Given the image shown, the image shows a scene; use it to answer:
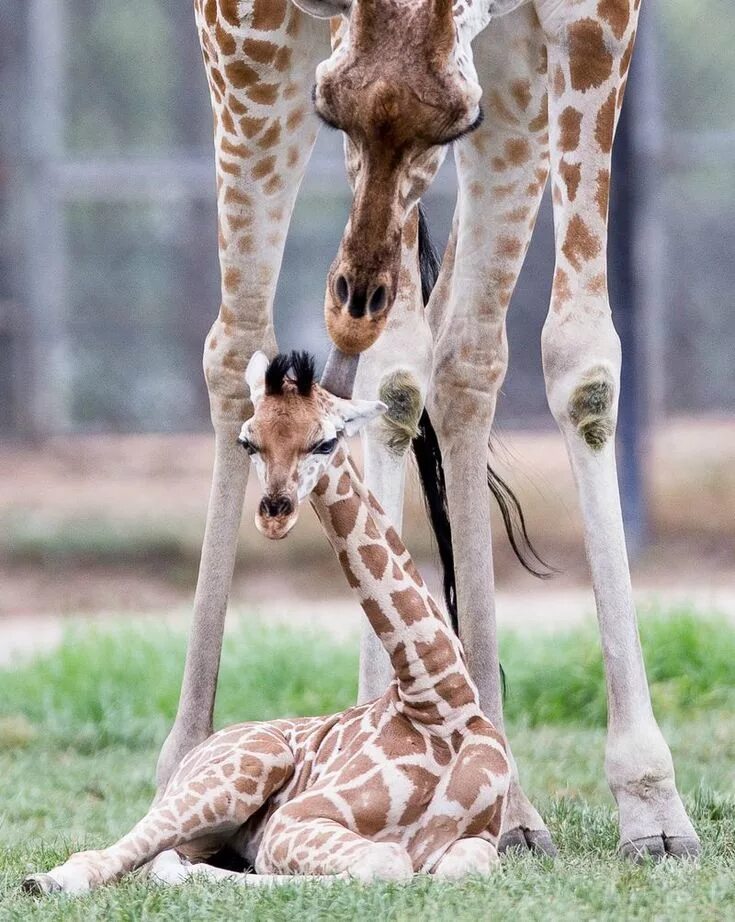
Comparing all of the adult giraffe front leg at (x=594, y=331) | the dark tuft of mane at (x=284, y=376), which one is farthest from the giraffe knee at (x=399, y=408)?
the dark tuft of mane at (x=284, y=376)

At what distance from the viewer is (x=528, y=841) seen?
13.4 ft

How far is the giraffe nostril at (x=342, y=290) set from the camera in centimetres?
347

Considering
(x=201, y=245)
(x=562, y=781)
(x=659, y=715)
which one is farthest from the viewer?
(x=201, y=245)

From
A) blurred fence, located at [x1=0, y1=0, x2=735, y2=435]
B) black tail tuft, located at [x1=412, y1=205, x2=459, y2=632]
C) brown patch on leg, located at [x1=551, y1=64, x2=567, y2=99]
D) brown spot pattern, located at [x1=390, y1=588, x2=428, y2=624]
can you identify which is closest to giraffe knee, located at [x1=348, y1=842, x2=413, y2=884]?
brown spot pattern, located at [x1=390, y1=588, x2=428, y2=624]

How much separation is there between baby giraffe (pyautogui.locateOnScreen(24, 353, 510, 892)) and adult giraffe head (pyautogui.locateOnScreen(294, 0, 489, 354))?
180 millimetres

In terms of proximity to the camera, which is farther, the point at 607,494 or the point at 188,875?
the point at 607,494

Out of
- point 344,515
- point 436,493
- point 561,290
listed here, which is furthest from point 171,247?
point 344,515

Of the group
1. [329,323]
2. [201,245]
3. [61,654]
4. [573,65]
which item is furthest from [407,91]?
[201,245]

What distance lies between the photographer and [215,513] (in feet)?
15.2

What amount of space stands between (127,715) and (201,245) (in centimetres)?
444

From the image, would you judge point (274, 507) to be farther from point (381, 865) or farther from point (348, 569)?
point (381, 865)

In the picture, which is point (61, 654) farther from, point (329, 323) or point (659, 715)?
point (329, 323)

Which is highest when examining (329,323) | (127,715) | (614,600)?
(329,323)

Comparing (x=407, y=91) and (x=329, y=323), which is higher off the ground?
(x=407, y=91)
